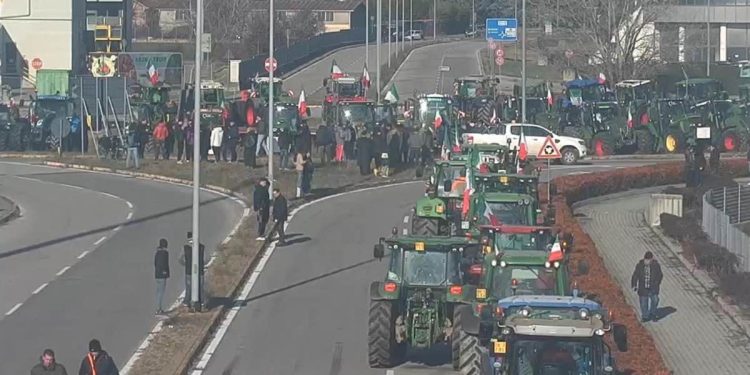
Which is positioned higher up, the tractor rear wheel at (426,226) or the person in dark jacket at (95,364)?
the tractor rear wheel at (426,226)

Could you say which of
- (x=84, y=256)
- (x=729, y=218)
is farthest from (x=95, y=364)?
(x=729, y=218)

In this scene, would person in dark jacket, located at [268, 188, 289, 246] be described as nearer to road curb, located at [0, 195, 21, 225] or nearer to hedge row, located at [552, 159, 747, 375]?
hedge row, located at [552, 159, 747, 375]

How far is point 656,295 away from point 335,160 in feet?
79.8

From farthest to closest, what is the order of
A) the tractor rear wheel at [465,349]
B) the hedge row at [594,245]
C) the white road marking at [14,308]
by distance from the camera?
1. the white road marking at [14,308]
2. the hedge row at [594,245]
3. the tractor rear wheel at [465,349]

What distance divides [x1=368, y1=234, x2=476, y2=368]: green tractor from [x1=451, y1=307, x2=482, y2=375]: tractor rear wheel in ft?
0.32

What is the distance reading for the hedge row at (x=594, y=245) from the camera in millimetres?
19891

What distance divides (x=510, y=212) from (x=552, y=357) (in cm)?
1293

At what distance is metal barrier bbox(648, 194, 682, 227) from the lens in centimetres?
3959

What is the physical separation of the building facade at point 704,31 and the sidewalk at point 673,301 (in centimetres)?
4436

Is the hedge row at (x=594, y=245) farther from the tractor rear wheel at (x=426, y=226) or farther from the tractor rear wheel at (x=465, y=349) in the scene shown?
the tractor rear wheel at (x=426, y=226)

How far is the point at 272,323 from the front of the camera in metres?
25.5

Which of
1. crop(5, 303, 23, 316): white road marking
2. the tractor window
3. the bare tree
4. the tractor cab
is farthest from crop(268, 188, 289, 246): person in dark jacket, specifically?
the bare tree

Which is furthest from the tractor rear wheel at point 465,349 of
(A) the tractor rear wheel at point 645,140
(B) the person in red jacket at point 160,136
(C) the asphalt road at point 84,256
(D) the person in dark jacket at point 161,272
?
(A) the tractor rear wheel at point 645,140

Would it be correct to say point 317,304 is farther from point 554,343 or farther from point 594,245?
point 554,343
